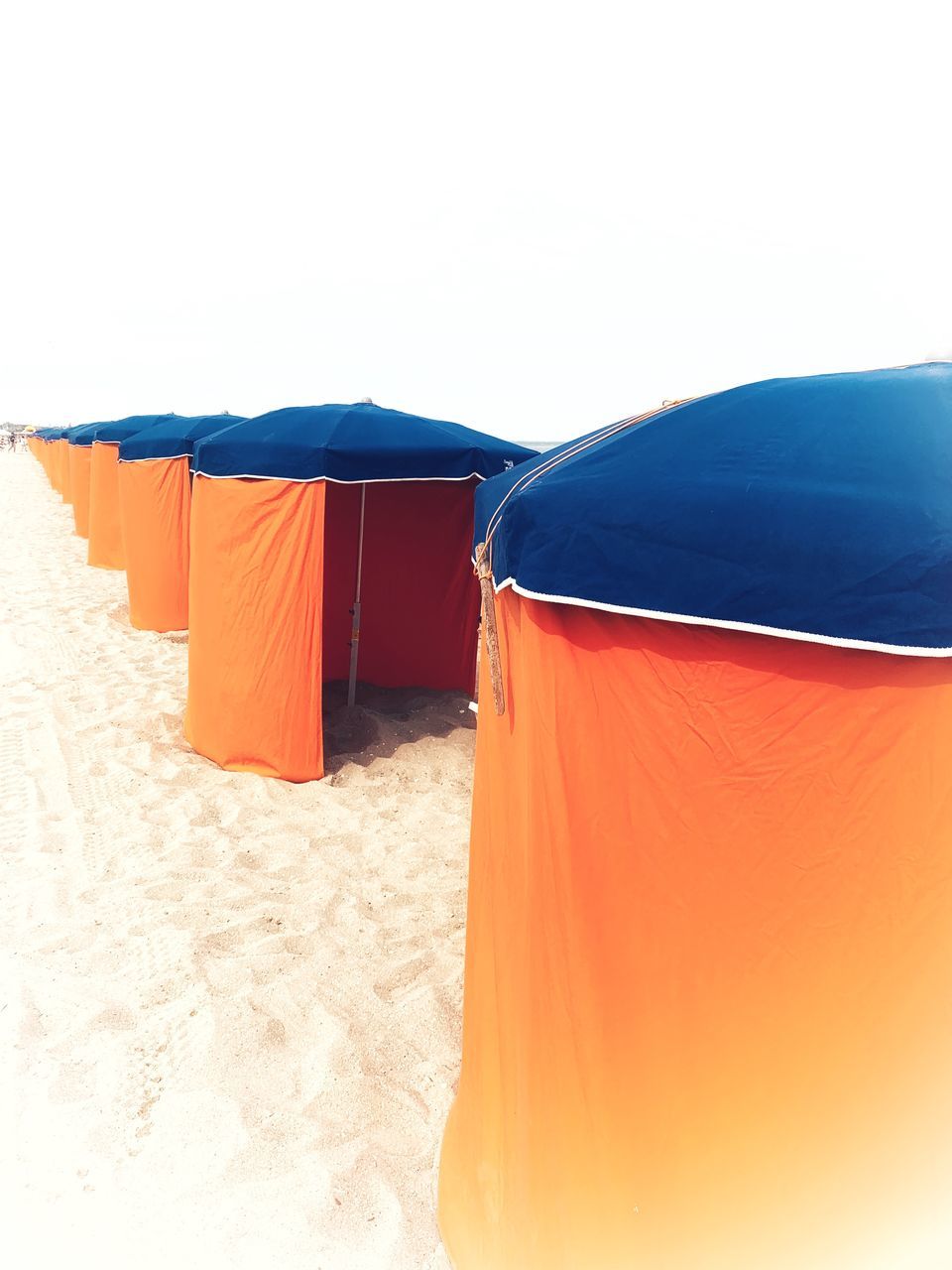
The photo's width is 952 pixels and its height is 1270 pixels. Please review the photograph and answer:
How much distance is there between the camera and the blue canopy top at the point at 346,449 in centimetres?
478

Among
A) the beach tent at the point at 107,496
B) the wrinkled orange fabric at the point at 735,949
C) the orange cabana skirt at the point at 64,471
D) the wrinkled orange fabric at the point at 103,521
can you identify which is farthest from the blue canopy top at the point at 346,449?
the orange cabana skirt at the point at 64,471

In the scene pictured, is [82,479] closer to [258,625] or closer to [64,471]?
[64,471]

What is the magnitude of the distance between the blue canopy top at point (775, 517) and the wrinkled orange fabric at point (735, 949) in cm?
8

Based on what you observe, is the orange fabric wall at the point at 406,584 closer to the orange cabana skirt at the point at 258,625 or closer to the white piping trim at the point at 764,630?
the orange cabana skirt at the point at 258,625

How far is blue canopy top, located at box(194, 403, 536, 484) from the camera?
4.78 meters

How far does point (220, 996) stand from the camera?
3.17m

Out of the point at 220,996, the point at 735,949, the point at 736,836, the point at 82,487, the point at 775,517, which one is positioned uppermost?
the point at 775,517

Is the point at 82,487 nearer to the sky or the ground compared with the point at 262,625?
nearer to the ground

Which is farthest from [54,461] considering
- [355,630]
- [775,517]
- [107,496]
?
[775,517]

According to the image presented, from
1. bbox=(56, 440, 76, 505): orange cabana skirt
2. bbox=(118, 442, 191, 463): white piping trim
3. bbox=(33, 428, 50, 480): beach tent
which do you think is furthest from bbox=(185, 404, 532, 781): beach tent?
bbox=(33, 428, 50, 480): beach tent

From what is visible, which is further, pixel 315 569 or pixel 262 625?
pixel 262 625

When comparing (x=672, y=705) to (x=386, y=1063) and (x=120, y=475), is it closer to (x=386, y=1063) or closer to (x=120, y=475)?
(x=386, y=1063)

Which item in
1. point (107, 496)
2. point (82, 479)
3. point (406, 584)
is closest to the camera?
point (406, 584)

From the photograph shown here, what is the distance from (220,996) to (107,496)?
10.8 meters
